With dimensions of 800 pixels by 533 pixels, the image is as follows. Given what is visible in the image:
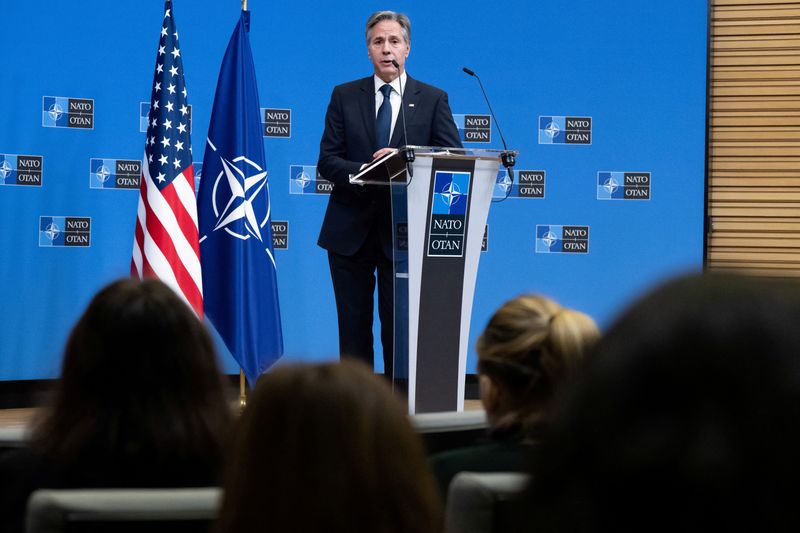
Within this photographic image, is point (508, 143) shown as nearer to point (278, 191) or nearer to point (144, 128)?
point (278, 191)

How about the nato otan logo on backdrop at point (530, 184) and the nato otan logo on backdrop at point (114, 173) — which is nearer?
the nato otan logo on backdrop at point (114, 173)

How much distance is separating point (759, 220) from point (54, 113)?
5.29 meters

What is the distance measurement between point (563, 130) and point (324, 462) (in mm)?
6623

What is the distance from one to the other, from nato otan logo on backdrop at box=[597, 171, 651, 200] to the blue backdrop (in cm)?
1

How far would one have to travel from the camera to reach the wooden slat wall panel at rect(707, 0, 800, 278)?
7438 millimetres

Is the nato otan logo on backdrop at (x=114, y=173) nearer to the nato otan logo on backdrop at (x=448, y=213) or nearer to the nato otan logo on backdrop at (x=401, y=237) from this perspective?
the nato otan logo on backdrop at (x=401, y=237)

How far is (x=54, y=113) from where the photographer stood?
652 cm

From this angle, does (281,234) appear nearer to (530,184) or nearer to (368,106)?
(530,184)

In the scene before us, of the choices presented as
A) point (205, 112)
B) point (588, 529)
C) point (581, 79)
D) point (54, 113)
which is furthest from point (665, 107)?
point (588, 529)

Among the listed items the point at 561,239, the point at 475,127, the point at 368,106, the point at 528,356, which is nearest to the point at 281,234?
the point at 475,127

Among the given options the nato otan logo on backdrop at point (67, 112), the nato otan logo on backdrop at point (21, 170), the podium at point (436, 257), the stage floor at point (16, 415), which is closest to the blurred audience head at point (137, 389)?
the podium at point (436, 257)

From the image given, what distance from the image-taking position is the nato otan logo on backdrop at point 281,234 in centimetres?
707

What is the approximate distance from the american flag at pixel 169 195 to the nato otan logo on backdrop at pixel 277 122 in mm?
1581

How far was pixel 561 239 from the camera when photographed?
7316mm
